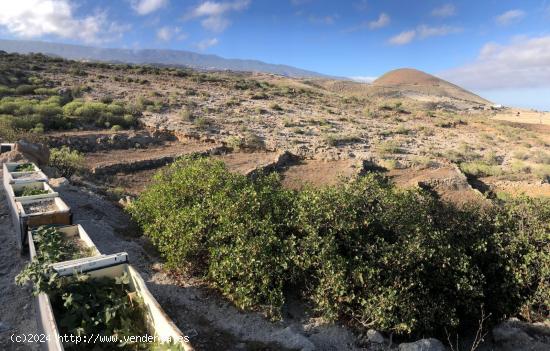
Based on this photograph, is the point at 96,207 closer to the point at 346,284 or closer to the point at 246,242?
the point at 246,242

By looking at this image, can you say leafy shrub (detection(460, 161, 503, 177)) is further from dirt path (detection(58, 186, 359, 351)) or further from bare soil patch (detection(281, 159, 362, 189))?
dirt path (detection(58, 186, 359, 351))

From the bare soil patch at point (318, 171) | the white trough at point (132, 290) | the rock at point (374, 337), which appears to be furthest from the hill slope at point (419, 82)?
the white trough at point (132, 290)

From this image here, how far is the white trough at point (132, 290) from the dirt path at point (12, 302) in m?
0.32

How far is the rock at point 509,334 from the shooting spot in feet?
18.8

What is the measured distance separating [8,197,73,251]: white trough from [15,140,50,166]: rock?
4390 mm

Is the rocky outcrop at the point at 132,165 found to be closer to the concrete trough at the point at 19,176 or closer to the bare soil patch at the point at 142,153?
the bare soil patch at the point at 142,153

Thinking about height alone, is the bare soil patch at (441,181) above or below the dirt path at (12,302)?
above

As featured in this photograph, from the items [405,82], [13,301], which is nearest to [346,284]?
[13,301]

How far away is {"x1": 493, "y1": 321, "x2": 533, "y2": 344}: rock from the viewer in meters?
5.72

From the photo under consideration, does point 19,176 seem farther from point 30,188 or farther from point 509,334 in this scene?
point 509,334

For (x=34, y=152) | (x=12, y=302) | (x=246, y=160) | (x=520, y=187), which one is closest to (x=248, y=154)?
(x=246, y=160)

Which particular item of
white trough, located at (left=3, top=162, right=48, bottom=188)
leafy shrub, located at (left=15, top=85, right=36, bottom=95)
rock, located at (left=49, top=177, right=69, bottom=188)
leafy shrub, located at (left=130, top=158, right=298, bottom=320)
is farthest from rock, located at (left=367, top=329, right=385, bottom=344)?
leafy shrub, located at (left=15, top=85, right=36, bottom=95)

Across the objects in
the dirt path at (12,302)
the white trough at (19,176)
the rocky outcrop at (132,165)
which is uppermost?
the white trough at (19,176)

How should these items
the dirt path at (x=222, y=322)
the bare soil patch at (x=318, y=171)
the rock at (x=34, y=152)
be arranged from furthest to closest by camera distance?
the bare soil patch at (x=318, y=171), the rock at (x=34, y=152), the dirt path at (x=222, y=322)
